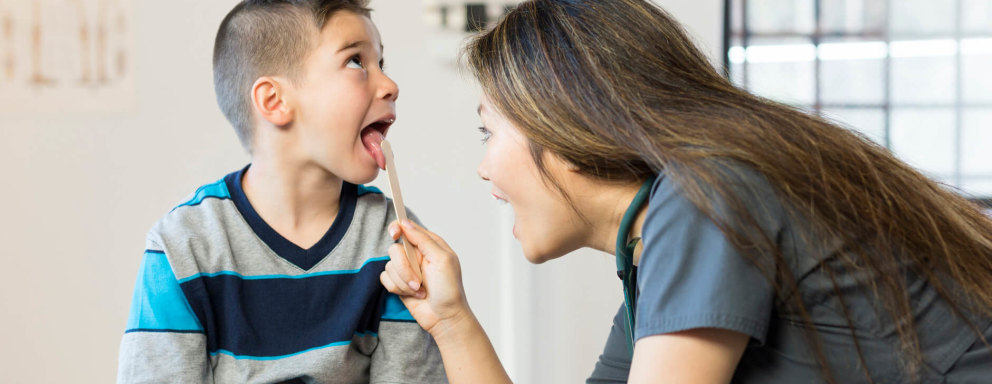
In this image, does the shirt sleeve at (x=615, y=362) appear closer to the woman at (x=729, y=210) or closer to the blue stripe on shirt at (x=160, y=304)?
the woman at (x=729, y=210)

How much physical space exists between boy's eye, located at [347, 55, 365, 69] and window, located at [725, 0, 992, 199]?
4.56ft

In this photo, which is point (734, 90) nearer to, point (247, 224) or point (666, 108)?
point (666, 108)

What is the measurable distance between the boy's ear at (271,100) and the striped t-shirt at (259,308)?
106mm

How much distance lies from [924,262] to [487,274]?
1.26m

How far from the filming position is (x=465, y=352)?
3.52ft

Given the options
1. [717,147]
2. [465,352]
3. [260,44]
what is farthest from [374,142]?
[717,147]

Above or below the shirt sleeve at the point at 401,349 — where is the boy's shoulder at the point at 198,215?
above

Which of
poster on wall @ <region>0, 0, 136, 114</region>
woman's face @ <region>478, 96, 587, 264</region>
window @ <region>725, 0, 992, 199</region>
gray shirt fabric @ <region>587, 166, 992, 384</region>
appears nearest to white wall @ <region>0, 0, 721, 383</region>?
poster on wall @ <region>0, 0, 136, 114</region>

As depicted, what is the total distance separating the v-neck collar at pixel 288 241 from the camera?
3.61ft

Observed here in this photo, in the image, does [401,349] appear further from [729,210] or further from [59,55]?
[59,55]

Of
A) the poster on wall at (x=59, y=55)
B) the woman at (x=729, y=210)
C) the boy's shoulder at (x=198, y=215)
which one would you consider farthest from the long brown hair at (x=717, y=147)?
the poster on wall at (x=59, y=55)

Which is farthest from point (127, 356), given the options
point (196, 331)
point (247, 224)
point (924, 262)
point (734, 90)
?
point (924, 262)

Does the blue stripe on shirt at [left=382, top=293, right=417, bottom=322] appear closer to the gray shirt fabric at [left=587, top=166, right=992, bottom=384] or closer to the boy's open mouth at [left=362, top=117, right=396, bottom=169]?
the boy's open mouth at [left=362, top=117, right=396, bottom=169]

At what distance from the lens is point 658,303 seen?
0.76 m
